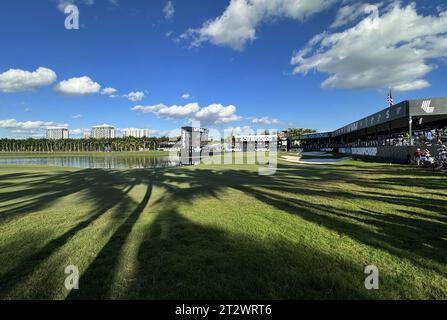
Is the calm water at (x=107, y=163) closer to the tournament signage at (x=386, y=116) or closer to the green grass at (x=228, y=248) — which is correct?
the tournament signage at (x=386, y=116)

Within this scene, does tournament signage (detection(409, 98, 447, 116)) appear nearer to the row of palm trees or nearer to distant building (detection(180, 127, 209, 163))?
distant building (detection(180, 127, 209, 163))

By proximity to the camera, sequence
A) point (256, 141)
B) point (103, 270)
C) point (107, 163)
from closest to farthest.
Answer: point (103, 270)
point (107, 163)
point (256, 141)

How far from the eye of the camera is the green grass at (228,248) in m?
3.59

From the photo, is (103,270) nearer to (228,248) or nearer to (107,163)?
(228,248)

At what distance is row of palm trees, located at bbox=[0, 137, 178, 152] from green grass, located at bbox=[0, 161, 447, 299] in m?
146

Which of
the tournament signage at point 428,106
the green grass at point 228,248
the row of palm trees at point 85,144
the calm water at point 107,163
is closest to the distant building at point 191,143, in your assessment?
the calm water at point 107,163

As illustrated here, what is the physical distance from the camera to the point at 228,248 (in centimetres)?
492

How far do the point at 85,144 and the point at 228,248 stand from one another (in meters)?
177

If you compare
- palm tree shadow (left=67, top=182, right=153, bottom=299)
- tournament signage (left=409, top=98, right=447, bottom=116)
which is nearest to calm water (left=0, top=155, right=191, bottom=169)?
tournament signage (left=409, top=98, right=447, bottom=116)

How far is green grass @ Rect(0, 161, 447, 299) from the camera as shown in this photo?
11.8ft

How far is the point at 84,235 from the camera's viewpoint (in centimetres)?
575

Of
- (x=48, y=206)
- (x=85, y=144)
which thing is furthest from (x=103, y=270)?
(x=85, y=144)

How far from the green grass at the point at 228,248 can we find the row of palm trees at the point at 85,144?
479ft
